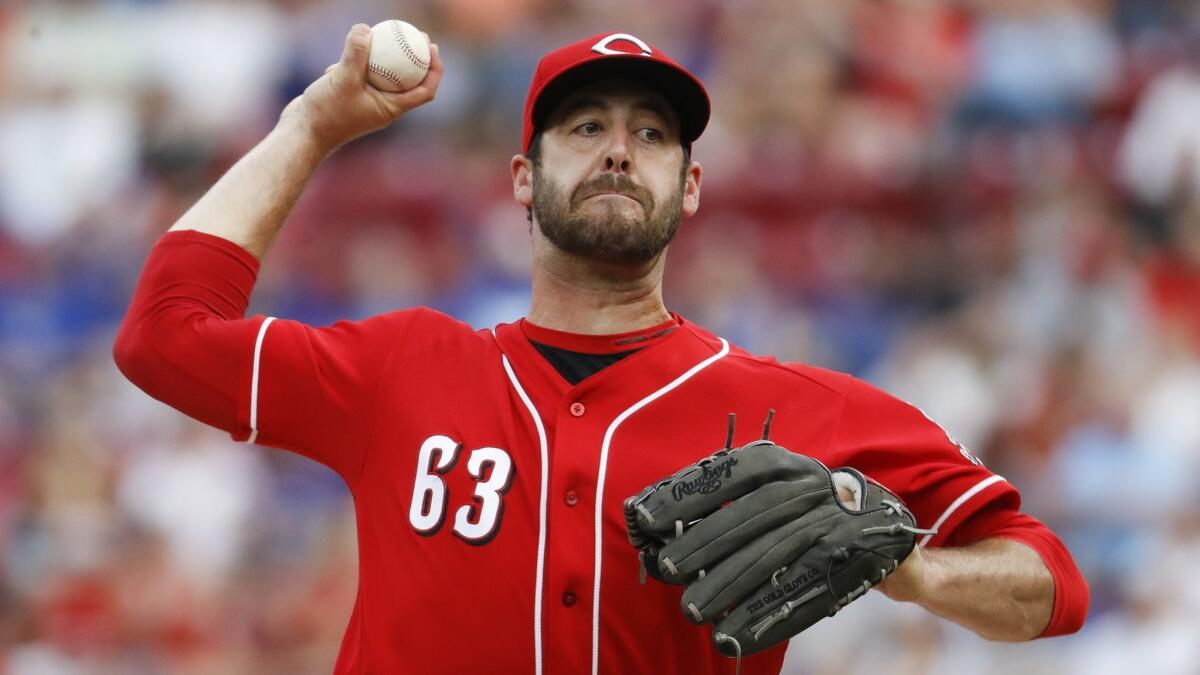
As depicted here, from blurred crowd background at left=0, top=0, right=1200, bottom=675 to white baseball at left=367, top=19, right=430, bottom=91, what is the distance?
12.3 ft

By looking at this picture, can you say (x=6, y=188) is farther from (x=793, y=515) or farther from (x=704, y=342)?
(x=793, y=515)

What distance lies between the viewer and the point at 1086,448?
6.72m

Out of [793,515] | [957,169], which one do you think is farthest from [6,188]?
[793,515]

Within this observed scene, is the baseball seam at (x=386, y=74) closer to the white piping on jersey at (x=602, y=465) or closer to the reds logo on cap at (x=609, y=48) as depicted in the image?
the reds logo on cap at (x=609, y=48)

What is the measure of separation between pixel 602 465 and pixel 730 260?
4996 mm

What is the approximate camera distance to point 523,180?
10.8 ft

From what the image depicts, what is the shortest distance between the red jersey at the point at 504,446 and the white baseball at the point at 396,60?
42 cm

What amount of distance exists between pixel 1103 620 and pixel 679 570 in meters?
4.37

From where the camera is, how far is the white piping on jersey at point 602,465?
2.67 metres

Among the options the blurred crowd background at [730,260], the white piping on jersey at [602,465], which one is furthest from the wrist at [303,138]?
the blurred crowd background at [730,260]

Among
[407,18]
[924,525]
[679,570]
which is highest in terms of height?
[407,18]

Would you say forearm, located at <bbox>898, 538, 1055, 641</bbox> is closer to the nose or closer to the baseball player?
the baseball player

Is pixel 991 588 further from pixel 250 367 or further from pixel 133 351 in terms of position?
pixel 133 351

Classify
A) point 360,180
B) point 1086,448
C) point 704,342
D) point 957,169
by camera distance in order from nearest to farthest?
point 704,342 < point 1086,448 < point 957,169 < point 360,180
